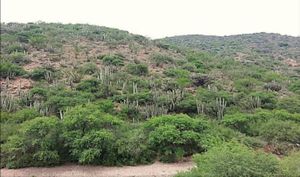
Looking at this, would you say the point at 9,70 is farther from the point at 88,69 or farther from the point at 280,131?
the point at 280,131

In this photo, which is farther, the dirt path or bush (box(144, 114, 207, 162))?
bush (box(144, 114, 207, 162))

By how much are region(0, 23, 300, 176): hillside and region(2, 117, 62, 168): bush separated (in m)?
0.05

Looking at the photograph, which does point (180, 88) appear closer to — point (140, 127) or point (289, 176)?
point (140, 127)

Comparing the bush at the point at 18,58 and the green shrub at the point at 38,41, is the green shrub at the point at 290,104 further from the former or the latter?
the green shrub at the point at 38,41

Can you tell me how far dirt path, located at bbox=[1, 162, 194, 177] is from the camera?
67.6 ft

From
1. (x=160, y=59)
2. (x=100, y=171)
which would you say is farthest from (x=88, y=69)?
(x=100, y=171)

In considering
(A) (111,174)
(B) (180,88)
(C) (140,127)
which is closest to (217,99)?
(B) (180,88)

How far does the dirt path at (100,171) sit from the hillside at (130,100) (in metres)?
0.53

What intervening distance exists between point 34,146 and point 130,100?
12.0 meters

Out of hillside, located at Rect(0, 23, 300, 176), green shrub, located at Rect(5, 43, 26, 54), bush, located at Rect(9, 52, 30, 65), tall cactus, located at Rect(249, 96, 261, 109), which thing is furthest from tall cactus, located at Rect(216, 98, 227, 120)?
green shrub, located at Rect(5, 43, 26, 54)

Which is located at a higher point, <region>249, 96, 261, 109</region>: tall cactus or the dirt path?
<region>249, 96, 261, 109</region>: tall cactus

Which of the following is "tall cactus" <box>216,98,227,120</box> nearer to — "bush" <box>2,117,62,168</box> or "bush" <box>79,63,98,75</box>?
"bush" <box>79,63,98,75</box>

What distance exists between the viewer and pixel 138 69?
40.5 m

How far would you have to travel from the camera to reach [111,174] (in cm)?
2073
